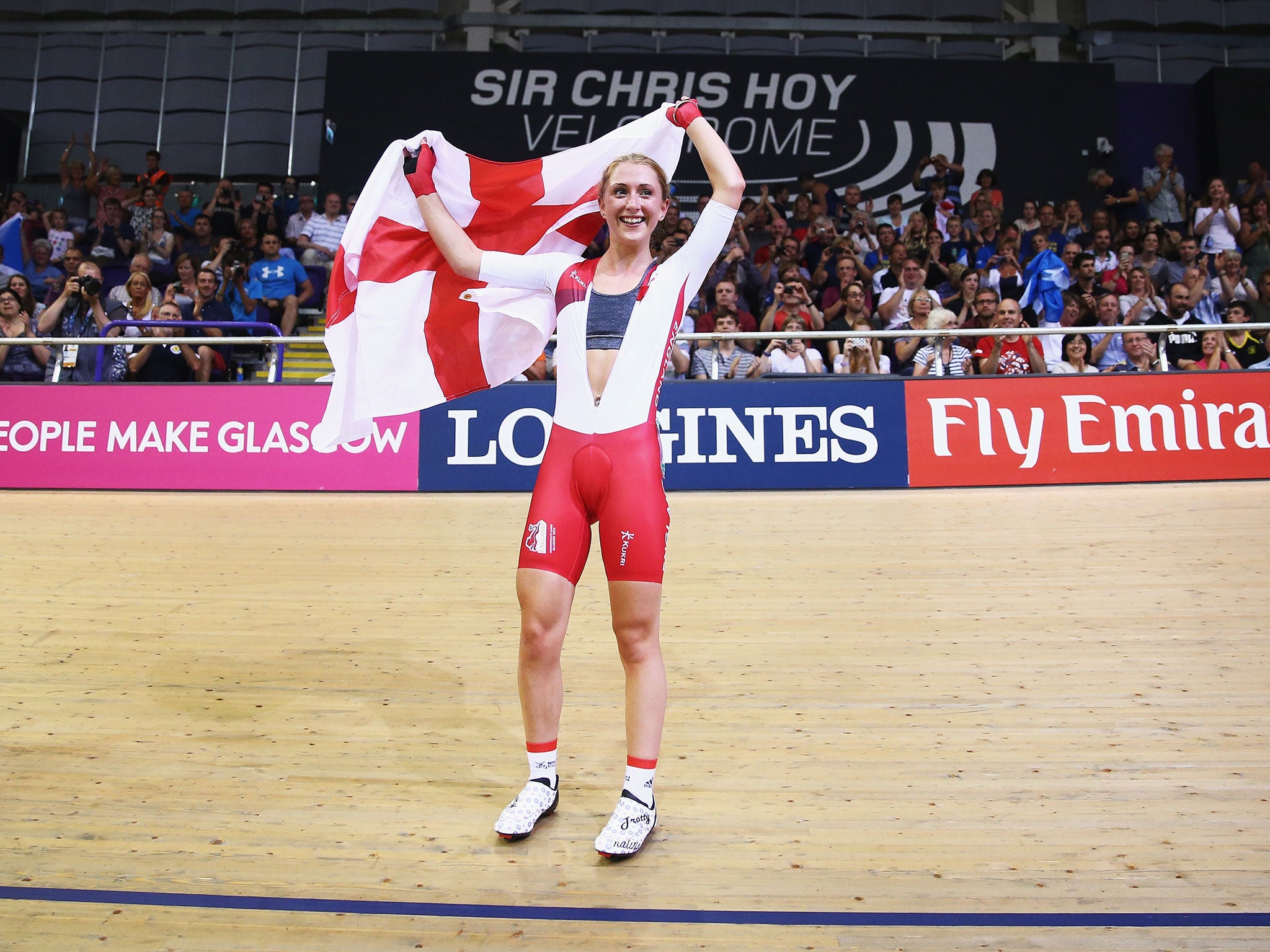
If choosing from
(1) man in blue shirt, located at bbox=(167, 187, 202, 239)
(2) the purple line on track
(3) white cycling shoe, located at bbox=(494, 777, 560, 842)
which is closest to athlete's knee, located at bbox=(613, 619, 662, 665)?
(3) white cycling shoe, located at bbox=(494, 777, 560, 842)

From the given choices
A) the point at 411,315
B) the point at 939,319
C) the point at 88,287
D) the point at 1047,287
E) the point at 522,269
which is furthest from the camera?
the point at 1047,287

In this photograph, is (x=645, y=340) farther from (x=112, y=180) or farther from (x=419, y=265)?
(x=112, y=180)

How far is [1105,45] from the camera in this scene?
14203 mm

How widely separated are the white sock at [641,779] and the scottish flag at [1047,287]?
7451 millimetres

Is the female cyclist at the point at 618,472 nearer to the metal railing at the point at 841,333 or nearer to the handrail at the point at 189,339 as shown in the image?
the metal railing at the point at 841,333

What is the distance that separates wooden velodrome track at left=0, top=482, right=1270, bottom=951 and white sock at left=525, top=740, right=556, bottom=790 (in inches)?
6.5

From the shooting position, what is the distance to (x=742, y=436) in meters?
7.28

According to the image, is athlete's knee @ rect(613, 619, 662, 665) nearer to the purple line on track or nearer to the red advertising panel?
the purple line on track

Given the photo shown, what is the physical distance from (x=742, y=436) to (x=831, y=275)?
298 centimetres

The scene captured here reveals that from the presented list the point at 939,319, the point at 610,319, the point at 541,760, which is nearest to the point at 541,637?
the point at 541,760

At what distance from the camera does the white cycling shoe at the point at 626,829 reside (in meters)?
2.60

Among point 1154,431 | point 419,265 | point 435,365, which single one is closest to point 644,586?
point 435,365

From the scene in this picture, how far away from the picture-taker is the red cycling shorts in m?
2.70

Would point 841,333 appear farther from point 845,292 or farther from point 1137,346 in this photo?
point 1137,346
